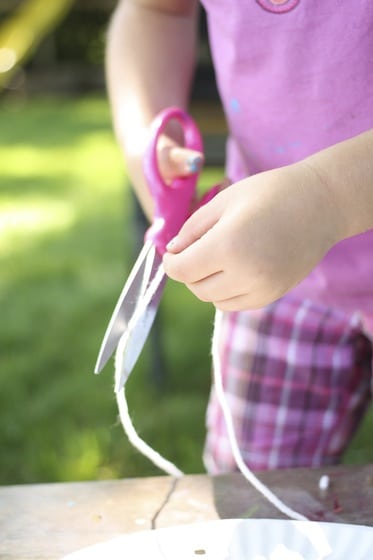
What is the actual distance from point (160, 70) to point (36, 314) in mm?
1193

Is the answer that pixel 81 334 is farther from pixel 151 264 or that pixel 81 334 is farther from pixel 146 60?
pixel 151 264

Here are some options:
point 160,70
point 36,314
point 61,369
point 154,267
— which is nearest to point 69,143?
point 36,314

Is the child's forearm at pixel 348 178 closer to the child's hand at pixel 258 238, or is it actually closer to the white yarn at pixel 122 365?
the child's hand at pixel 258 238

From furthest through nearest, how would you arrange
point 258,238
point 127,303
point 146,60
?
point 146,60 → point 127,303 → point 258,238

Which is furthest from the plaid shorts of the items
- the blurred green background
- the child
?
the blurred green background

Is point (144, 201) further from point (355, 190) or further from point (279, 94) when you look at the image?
point (355, 190)

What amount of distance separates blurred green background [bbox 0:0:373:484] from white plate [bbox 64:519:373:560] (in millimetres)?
180

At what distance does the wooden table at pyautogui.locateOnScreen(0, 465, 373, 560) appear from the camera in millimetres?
576

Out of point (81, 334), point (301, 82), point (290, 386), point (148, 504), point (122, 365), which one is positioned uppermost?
point (301, 82)

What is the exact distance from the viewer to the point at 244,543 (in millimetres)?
548

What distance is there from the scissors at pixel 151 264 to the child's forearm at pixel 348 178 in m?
0.14

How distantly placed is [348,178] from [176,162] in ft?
0.71

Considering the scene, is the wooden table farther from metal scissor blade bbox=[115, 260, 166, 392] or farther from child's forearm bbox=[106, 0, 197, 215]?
child's forearm bbox=[106, 0, 197, 215]

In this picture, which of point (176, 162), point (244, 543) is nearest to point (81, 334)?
point (176, 162)
